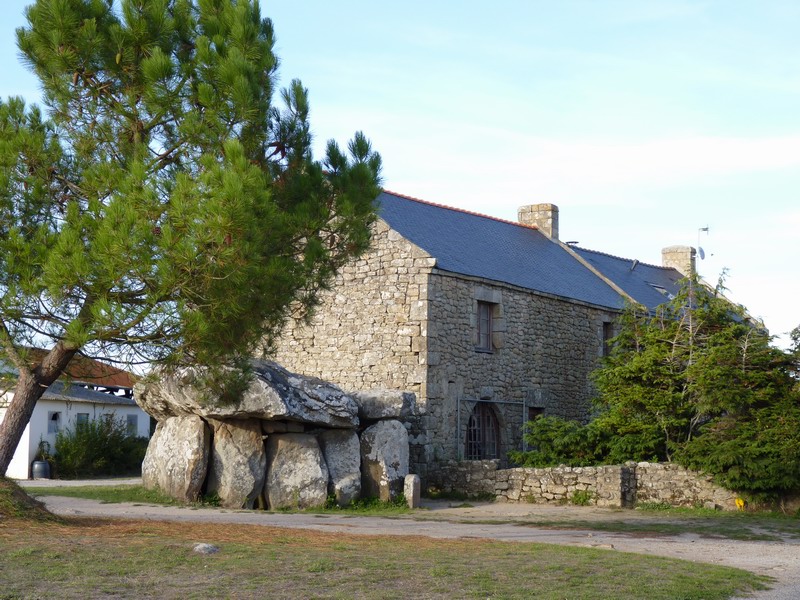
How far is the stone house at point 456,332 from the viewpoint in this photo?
20828mm

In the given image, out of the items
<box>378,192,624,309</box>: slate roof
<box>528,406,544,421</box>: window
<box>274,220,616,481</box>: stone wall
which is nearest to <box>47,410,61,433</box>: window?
<box>274,220,616,481</box>: stone wall

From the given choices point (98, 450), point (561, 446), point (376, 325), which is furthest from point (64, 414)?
point (561, 446)

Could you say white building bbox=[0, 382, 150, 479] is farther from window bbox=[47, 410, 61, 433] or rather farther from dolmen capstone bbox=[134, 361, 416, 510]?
dolmen capstone bbox=[134, 361, 416, 510]

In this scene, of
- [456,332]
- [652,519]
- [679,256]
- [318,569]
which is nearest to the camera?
[318,569]

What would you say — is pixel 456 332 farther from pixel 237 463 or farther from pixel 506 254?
pixel 237 463

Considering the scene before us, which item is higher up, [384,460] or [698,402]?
[698,402]

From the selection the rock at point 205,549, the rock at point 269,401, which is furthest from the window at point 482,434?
the rock at point 205,549

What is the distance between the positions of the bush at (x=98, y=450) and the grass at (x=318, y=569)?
1399 centimetres

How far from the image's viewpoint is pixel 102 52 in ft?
39.1

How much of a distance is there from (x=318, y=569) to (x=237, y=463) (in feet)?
25.6

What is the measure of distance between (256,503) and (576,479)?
19.2 ft

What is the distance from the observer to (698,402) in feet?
61.9

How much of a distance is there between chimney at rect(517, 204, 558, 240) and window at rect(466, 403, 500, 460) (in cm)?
817

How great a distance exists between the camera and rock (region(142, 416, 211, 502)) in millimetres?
16531
